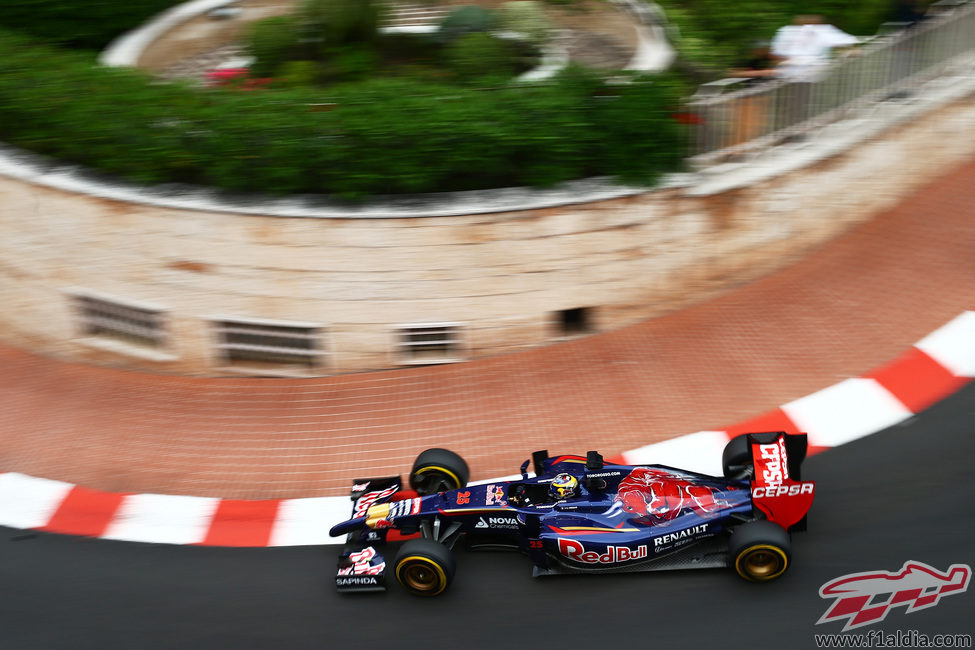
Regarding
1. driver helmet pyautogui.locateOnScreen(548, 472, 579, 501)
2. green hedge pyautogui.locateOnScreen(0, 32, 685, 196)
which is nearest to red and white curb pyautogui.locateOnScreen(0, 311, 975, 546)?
driver helmet pyautogui.locateOnScreen(548, 472, 579, 501)

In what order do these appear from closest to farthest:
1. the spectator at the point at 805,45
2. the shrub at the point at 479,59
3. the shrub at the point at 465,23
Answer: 1. the spectator at the point at 805,45
2. the shrub at the point at 479,59
3. the shrub at the point at 465,23

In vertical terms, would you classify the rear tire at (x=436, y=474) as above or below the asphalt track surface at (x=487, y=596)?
above

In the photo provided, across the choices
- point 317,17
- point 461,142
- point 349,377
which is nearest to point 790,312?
point 461,142

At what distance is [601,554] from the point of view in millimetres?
6219

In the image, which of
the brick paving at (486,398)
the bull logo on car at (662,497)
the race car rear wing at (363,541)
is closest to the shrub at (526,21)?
the brick paving at (486,398)

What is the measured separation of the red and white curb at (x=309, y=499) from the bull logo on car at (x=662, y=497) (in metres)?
0.98

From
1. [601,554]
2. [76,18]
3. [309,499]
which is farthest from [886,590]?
[76,18]

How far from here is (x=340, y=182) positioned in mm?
8219

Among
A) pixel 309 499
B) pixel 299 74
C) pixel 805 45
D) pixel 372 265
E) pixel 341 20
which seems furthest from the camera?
pixel 341 20

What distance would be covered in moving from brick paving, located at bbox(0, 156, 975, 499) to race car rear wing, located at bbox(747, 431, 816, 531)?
1427mm

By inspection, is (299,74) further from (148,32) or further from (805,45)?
(805,45)

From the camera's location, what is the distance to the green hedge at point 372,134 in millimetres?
8195

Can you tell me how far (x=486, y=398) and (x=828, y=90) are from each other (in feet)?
15.7

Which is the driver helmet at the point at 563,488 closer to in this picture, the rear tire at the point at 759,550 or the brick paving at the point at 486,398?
the rear tire at the point at 759,550
